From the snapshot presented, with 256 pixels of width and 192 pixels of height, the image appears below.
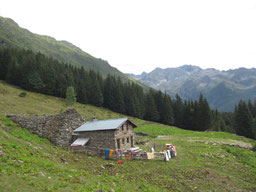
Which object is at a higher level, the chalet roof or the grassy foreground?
the chalet roof

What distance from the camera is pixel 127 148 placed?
29188 mm

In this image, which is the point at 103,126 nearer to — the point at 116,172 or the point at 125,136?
the point at 125,136

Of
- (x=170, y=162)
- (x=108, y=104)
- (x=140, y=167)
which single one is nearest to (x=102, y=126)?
(x=140, y=167)

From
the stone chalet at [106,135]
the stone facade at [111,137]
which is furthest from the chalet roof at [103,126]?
the stone facade at [111,137]

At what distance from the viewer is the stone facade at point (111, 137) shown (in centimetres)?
2622

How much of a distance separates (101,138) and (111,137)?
1.95 m

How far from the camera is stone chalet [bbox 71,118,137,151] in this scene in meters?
26.3

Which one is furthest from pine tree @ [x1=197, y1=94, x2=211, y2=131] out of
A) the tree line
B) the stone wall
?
the stone wall

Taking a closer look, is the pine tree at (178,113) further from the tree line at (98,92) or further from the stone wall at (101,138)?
the stone wall at (101,138)

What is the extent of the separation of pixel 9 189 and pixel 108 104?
79.0 metres

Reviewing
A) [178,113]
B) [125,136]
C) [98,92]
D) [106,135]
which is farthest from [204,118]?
[106,135]

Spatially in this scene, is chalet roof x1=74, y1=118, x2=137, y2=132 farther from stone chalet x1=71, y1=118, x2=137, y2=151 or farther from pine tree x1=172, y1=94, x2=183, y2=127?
pine tree x1=172, y1=94, x2=183, y2=127

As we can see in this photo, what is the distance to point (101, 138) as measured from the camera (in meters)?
27.1

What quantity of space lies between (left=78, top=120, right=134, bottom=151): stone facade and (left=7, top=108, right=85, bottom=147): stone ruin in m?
2.61
